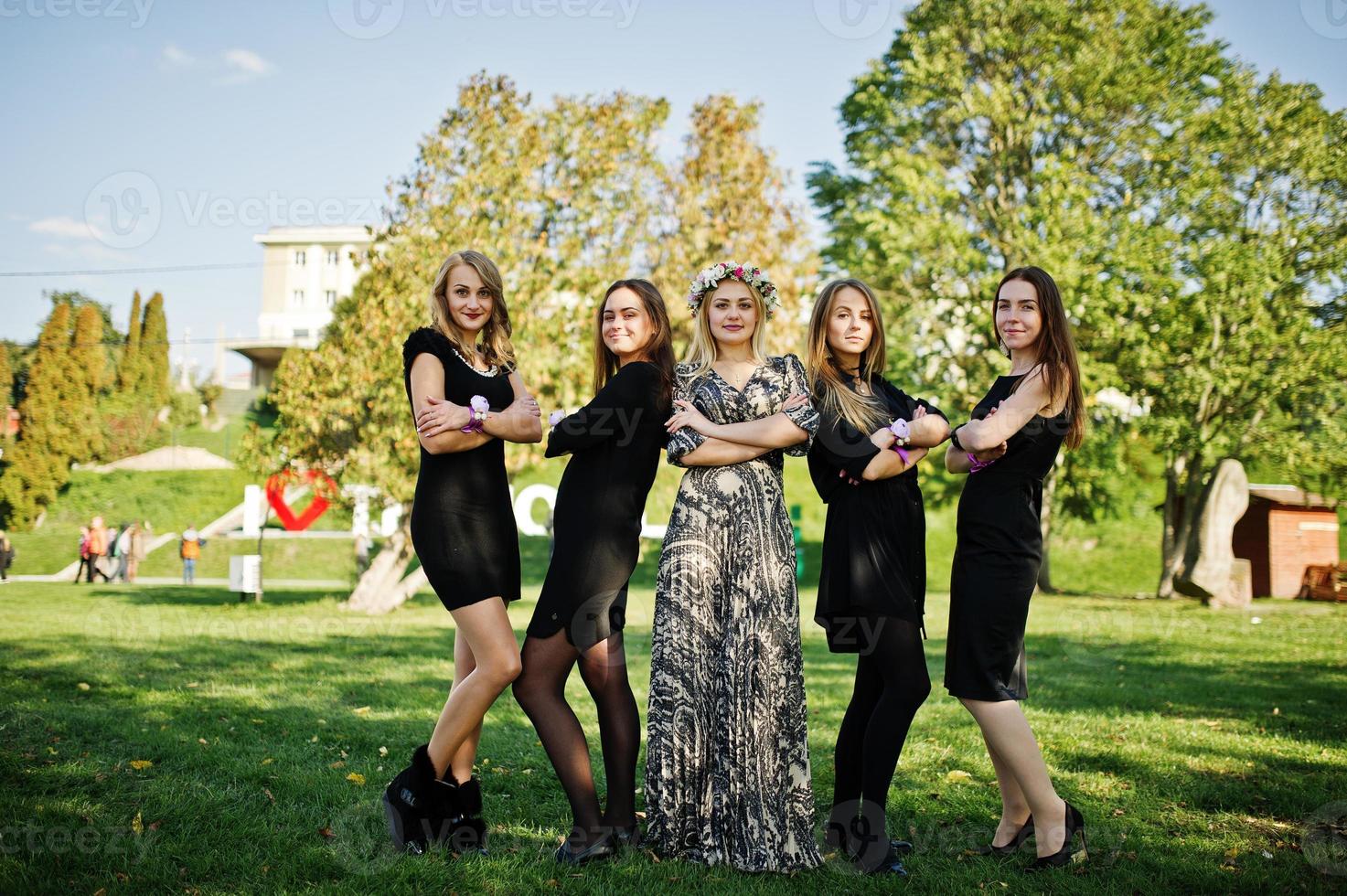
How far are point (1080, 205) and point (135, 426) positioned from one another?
39127mm

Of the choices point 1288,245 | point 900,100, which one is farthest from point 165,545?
point 1288,245

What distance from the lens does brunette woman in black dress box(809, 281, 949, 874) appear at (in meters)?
3.95

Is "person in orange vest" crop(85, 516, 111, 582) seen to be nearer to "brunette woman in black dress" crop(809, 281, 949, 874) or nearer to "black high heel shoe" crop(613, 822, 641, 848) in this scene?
"black high heel shoe" crop(613, 822, 641, 848)

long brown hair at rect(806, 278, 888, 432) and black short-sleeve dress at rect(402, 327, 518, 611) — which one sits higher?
long brown hair at rect(806, 278, 888, 432)

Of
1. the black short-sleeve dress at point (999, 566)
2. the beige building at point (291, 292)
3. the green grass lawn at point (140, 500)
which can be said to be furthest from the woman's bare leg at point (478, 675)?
the beige building at point (291, 292)

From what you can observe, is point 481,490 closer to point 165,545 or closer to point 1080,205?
point 1080,205

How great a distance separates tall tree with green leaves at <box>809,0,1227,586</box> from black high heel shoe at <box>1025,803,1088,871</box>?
15155 mm

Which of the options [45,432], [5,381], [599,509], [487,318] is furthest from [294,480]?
[5,381]

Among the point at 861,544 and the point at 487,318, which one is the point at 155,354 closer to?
the point at 487,318

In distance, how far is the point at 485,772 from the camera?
515cm

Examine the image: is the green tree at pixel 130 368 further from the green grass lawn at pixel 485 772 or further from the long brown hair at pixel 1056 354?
the long brown hair at pixel 1056 354

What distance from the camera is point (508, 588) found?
3998 millimetres

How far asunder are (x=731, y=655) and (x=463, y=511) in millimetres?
1221

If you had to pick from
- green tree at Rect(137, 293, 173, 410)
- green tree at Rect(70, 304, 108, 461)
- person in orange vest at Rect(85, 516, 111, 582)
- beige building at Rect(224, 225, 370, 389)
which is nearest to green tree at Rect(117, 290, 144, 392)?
green tree at Rect(137, 293, 173, 410)
